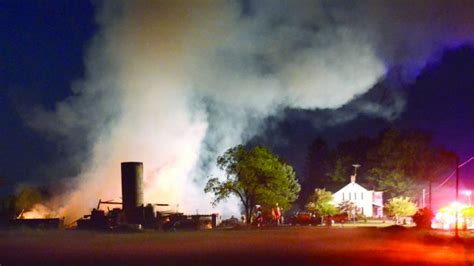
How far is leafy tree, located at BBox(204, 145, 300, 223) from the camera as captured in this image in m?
55.3

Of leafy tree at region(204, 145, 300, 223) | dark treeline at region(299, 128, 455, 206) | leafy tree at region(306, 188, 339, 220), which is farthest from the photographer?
dark treeline at region(299, 128, 455, 206)

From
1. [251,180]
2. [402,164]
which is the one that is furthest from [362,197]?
[251,180]

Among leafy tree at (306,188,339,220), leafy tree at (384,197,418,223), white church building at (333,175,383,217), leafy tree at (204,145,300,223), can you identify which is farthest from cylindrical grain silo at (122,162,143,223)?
white church building at (333,175,383,217)

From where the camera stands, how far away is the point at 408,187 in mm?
84188

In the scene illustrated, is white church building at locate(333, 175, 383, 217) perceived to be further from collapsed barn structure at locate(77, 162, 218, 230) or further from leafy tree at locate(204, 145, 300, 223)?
collapsed barn structure at locate(77, 162, 218, 230)

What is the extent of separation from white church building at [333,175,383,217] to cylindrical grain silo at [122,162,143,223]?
42.4 metres

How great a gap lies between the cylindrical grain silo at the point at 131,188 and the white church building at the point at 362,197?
4237cm

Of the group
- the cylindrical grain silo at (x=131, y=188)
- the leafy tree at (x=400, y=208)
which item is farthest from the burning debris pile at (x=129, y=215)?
the leafy tree at (x=400, y=208)

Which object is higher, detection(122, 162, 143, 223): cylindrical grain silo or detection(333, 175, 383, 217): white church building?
detection(122, 162, 143, 223): cylindrical grain silo

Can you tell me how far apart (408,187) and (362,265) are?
69681 millimetres

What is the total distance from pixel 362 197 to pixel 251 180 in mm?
31755

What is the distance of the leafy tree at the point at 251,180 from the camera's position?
5531 centimetres

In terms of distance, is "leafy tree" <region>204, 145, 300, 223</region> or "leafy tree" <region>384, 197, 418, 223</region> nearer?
"leafy tree" <region>204, 145, 300, 223</region>

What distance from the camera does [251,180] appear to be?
182 feet
